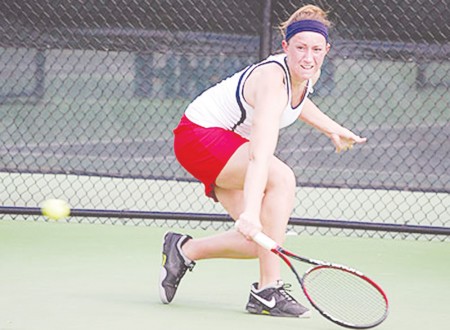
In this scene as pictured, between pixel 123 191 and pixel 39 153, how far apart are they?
2.17 feet

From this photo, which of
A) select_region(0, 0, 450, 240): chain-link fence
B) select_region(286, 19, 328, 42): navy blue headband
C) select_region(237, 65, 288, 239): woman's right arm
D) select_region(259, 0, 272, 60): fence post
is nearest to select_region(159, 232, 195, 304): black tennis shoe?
select_region(237, 65, 288, 239): woman's right arm

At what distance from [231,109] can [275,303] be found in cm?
73

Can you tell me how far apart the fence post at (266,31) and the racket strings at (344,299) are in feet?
7.93

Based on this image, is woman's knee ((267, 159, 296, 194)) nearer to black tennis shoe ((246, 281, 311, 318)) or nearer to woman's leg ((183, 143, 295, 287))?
woman's leg ((183, 143, 295, 287))

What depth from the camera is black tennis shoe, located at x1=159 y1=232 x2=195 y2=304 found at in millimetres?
4930

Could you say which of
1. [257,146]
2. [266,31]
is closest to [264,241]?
[257,146]

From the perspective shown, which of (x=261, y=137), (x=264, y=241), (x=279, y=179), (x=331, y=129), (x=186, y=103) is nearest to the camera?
(x=264, y=241)

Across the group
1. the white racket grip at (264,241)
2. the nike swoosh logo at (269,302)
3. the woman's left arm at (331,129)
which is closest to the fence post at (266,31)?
the woman's left arm at (331,129)

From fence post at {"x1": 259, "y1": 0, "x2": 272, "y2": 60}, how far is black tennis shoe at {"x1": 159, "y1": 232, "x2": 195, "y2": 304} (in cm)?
213

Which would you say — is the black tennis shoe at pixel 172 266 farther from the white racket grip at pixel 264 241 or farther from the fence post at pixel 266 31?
the fence post at pixel 266 31

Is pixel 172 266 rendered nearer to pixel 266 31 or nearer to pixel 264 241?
pixel 264 241

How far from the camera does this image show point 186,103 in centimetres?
838

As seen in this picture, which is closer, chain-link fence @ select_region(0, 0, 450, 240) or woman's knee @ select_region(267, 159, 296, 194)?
woman's knee @ select_region(267, 159, 296, 194)

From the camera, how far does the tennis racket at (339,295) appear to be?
428cm
